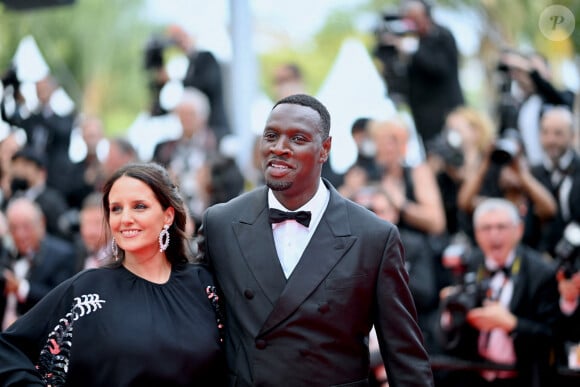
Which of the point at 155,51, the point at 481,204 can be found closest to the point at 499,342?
the point at 481,204

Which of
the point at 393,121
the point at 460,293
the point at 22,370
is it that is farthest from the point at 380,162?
the point at 22,370

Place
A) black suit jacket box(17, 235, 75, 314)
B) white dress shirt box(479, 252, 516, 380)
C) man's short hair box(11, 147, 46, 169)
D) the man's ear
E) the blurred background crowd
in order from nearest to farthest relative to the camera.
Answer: the man's ear < white dress shirt box(479, 252, 516, 380) < the blurred background crowd < black suit jacket box(17, 235, 75, 314) < man's short hair box(11, 147, 46, 169)

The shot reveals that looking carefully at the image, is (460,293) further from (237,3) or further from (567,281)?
(237,3)

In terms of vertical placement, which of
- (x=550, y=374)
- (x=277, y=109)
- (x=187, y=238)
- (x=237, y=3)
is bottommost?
(x=550, y=374)

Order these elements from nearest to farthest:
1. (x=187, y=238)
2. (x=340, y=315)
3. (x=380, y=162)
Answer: (x=340, y=315), (x=187, y=238), (x=380, y=162)

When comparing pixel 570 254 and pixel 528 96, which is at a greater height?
pixel 528 96

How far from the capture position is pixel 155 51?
11914mm

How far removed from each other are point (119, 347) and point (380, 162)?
180 inches

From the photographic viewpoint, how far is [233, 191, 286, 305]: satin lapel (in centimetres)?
450

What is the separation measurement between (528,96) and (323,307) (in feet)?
17.7

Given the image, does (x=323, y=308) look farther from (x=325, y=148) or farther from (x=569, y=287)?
(x=569, y=287)

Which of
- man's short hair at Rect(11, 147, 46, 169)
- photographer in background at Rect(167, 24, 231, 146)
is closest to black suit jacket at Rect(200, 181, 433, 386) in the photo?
man's short hair at Rect(11, 147, 46, 169)

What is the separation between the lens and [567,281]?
7.01m

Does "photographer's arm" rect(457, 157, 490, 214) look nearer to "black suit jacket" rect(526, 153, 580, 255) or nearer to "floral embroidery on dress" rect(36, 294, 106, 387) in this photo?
"black suit jacket" rect(526, 153, 580, 255)
